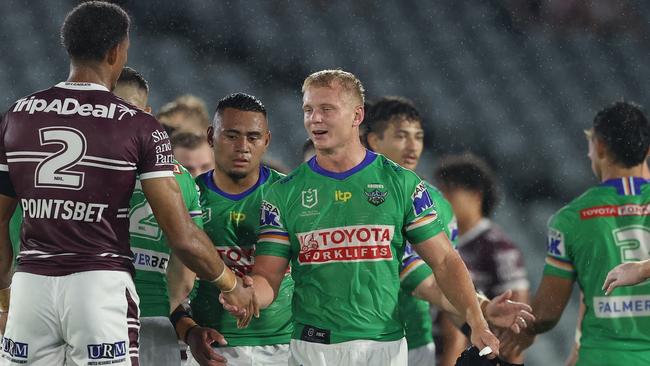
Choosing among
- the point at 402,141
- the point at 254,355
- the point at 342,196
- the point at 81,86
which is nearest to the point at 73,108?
the point at 81,86

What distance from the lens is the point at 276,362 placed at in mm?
4316

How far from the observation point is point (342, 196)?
3.76 meters

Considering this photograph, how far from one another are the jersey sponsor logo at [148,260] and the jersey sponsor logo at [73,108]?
851mm

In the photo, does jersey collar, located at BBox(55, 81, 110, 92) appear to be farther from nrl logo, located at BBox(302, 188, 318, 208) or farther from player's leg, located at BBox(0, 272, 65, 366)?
nrl logo, located at BBox(302, 188, 318, 208)

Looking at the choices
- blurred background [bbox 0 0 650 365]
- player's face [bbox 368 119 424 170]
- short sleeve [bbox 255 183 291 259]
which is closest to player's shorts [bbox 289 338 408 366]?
short sleeve [bbox 255 183 291 259]

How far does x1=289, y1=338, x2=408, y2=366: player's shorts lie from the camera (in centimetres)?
365

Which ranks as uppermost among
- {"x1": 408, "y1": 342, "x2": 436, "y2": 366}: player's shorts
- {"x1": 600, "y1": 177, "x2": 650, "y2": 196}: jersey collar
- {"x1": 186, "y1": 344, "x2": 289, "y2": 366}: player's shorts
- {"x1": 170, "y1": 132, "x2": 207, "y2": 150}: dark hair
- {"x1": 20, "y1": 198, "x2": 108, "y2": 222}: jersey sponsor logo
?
{"x1": 170, "y1": 132, "x2": 207, "y2": 150}: dark hair

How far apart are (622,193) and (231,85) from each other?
5024 mm

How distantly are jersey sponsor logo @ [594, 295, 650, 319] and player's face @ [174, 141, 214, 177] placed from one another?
95.2 inches

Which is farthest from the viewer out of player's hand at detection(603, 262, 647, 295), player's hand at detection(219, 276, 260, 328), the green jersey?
the green jersey

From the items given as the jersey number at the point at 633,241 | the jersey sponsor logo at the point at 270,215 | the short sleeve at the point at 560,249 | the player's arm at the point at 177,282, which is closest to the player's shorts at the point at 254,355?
the player's arm at the point at 177,282

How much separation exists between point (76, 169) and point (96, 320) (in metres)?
0.49

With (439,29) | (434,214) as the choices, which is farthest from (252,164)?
(439,29)

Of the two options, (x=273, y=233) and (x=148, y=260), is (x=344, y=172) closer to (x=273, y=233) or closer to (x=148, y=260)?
(x=273, y=233)
